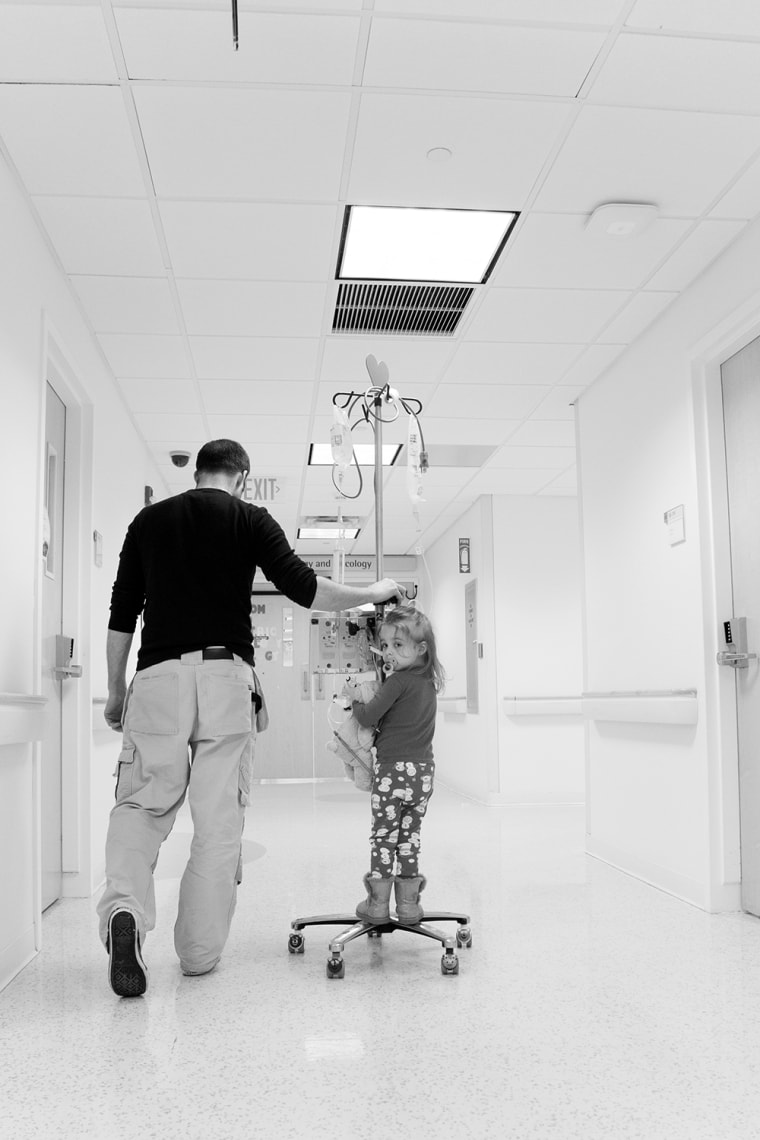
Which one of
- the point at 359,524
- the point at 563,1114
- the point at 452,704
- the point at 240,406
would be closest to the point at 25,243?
the point at 240,406

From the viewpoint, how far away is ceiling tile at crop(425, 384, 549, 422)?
5.43 metres

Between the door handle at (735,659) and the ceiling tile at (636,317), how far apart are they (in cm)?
155

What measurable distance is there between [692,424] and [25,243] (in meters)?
2.64

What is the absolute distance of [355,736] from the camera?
122 inches

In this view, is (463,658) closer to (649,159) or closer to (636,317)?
(636,317)

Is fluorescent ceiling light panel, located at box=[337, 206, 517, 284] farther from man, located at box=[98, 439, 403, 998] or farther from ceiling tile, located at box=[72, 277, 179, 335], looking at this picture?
man, located at box=[98, 439, 403, 998]

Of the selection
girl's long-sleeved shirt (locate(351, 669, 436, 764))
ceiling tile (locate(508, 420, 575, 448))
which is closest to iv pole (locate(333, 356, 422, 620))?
girl's long-sleeved shirt (locate(351, 669, 436, 764))

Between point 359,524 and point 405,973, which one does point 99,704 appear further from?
point 359,524

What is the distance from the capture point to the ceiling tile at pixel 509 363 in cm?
479

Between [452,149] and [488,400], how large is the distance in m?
2.62

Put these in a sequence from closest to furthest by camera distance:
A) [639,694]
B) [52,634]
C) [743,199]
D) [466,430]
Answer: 1. [743,199]
2. [52,634]
3. [639,694]
4. [466,430]

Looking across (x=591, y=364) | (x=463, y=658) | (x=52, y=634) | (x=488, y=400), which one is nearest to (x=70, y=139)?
(x=52, y=634)

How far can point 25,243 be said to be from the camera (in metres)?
3.34

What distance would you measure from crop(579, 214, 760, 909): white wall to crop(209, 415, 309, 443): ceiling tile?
1.78m
